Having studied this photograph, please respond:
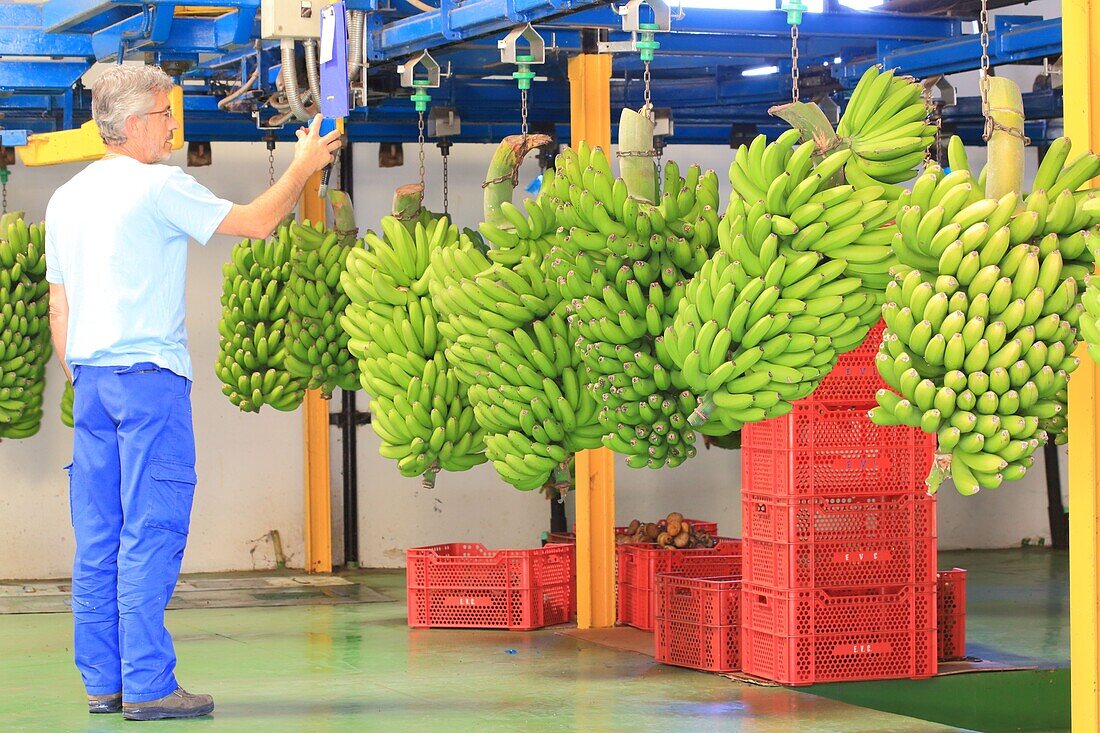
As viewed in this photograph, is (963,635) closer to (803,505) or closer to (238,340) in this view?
(803,505)

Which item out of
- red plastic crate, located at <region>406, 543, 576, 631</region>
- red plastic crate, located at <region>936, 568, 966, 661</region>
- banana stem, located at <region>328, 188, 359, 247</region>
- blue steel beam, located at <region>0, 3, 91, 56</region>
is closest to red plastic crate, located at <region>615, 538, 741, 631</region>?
red plastic crate, located at <region>406, 543, 576, 631</region>

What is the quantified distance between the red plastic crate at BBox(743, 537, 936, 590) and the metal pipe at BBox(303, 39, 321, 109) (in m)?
2.45

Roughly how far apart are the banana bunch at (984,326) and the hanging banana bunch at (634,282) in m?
1.09

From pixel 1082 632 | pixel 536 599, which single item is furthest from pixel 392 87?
pixel 1082 632

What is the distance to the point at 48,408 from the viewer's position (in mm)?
10336

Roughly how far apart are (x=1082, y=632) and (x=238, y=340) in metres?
4.56

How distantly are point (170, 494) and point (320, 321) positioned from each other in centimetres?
275

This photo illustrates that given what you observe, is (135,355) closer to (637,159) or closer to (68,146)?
(637,159)

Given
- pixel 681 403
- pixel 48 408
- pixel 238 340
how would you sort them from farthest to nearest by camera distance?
1. pixel 48 408
2. pixel 238 340
3. pixel 681 403

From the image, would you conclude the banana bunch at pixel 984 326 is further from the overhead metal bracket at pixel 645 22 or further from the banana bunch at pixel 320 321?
the banana bunch at pixel 320 321

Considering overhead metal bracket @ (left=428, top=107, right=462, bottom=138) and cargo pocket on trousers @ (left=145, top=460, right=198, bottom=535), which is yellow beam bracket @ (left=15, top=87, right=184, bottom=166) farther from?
cargo pocket on trousers @ (left=145, top=460, right=198, bottom=535)

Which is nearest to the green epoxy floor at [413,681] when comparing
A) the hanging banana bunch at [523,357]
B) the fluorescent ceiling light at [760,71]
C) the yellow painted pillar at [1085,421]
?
the hanging banana bunch at [523,357]

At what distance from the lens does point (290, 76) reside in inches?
225

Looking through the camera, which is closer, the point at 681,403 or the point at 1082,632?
the point at 1082,632
